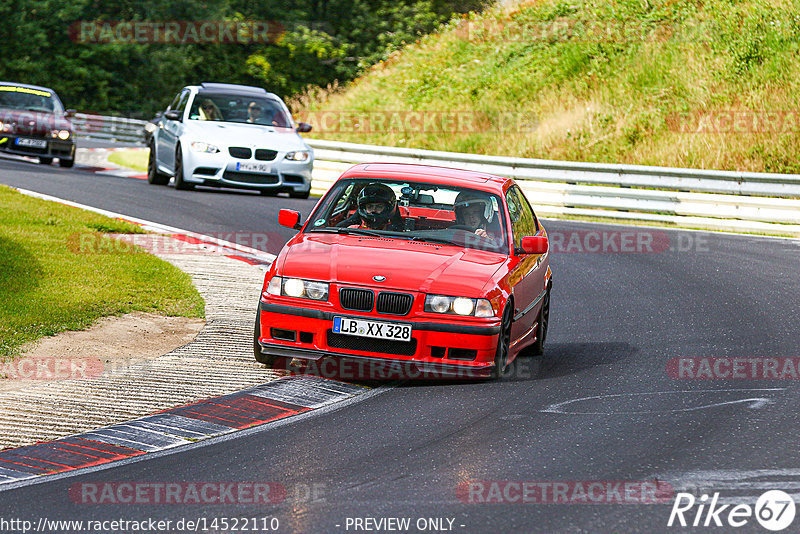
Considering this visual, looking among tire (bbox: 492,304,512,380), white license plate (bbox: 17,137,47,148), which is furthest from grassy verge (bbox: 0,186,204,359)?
white license plate (bbox: 17,137,47,148)

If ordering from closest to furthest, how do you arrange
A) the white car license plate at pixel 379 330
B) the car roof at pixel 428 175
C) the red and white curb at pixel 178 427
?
the red and white curb at pixel 178 427
the white car license plate at pixel 379 330
the car roof at pixel 428 175

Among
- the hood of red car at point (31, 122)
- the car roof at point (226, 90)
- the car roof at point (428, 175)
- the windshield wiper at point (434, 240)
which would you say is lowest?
the hood of red car at point (31, 122)

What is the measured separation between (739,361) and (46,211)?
10.3 meters

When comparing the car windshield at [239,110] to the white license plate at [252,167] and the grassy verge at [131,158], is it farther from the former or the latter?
the grassy verge at [131,158]

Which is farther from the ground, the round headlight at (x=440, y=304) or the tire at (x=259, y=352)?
the round headlight at (x=440, y=304)

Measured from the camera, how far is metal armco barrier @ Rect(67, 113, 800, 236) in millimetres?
20500

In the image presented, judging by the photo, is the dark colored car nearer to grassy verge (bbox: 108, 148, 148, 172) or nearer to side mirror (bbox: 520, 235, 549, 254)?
grassy verge (bbox: 108, 148, 148, 172)

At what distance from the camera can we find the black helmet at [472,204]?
9562mm

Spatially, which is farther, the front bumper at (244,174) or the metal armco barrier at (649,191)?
the metal armco barrier at (649,191)

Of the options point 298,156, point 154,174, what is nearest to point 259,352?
point 298,156

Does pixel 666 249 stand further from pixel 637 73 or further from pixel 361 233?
pixel 637 73

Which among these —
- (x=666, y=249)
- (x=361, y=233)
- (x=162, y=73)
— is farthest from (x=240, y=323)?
(x=162, y=73)

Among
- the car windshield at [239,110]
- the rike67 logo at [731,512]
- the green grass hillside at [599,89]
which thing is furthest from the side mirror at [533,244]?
the green grass hillside at [599,89]

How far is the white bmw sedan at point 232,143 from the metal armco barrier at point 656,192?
4.43 meters
